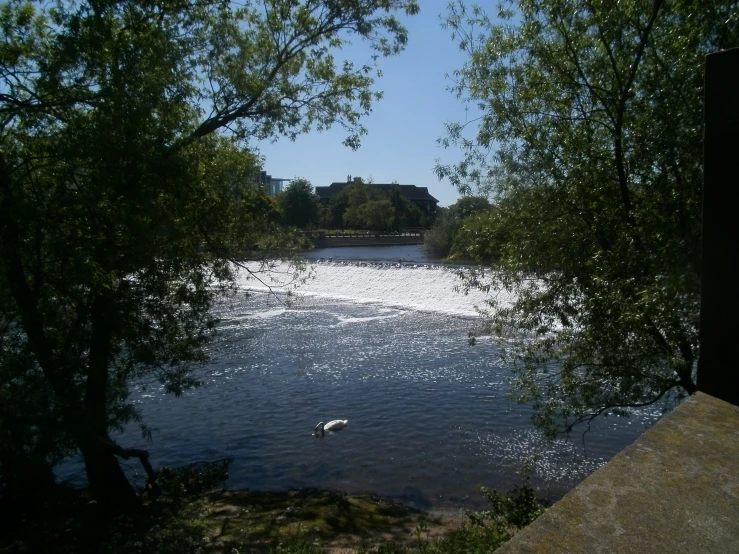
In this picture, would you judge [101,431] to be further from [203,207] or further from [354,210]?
[354,210]

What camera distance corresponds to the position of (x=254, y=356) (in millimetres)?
19359

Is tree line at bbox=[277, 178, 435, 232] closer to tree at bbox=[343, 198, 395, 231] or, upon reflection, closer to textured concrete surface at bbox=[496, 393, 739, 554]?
tree at bbox=[343, 198, 395, 231]

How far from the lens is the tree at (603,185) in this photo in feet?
20.7

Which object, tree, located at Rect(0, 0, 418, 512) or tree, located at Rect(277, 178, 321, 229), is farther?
tree, located at Rect(277, 178, 321, 229)

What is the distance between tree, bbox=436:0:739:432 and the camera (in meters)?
Result: 6.32

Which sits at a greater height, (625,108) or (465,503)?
(625,108)

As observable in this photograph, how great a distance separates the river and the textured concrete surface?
665cm

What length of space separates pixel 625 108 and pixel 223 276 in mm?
5970

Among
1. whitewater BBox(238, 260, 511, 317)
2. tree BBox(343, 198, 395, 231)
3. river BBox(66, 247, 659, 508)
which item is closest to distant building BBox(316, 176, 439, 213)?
tree BBox(343, 198, 395, 231)

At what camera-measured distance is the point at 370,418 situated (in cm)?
1360

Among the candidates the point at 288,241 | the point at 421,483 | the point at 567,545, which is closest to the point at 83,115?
the point at 288,241

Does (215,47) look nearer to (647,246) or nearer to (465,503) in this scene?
(647,246)

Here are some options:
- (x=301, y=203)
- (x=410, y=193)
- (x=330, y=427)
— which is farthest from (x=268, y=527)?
(x=410, y=193)

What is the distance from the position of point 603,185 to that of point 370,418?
7.98m
